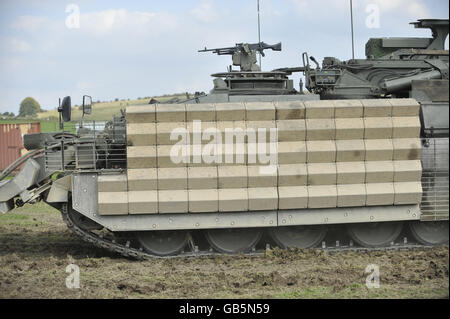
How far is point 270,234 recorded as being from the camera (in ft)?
46.1

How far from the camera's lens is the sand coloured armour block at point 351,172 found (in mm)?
13367

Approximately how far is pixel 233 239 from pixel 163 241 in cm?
146

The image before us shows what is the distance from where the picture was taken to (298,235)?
1415cm

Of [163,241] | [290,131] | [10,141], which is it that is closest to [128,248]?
[163,241]

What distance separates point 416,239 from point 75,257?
728 cm

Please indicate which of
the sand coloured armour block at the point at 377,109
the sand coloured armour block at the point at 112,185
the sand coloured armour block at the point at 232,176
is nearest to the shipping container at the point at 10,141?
the sand coloured armour block at the point at 112,185

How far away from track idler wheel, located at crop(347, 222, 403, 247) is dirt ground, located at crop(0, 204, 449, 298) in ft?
1.46

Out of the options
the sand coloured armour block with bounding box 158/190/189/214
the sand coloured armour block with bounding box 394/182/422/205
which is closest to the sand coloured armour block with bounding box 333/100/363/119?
the sand coloured armour block with bounding box 394/182/422/205

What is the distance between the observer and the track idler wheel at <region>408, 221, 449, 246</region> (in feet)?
46.9

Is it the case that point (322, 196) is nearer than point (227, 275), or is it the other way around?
point (227, 275)

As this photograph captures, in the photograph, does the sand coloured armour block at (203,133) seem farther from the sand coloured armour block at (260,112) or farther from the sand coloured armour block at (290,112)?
the sand coloured armour block at (290,112)

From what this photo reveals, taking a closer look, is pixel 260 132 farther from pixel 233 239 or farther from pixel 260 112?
pixel 233 239
